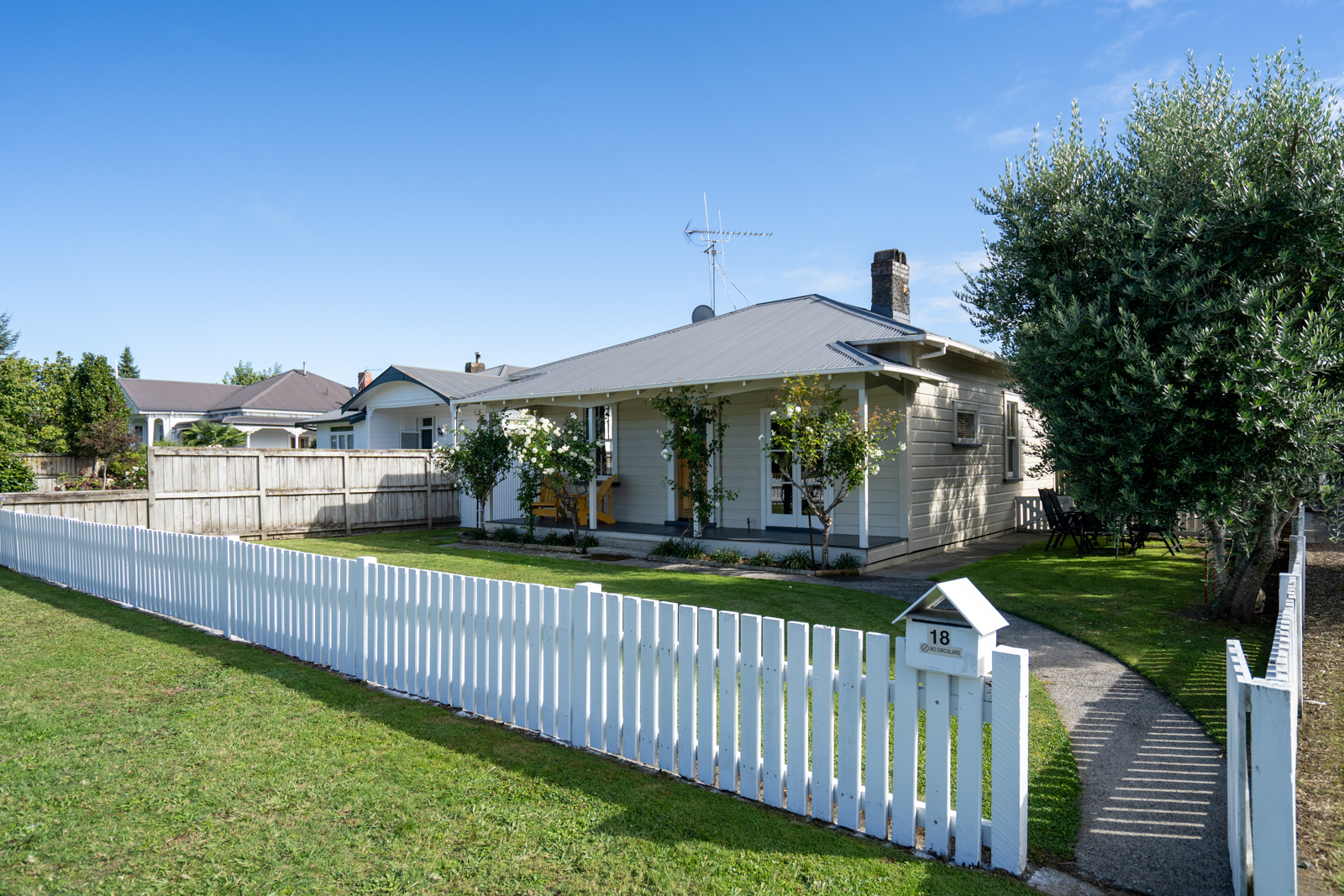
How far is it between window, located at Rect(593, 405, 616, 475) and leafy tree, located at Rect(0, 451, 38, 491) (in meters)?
10.6

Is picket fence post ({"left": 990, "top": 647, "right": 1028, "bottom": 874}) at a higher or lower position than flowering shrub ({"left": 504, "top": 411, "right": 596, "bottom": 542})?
lower

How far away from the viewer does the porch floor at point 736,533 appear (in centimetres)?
1200

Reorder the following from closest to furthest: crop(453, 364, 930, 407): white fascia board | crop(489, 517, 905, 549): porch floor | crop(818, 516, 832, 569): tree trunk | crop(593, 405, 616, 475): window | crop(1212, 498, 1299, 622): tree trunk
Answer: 1. crop(1212, 498, 1299, 622): tree trunk
2. crop(818, 516, 832, 569): tree trunk
3. crop(453, 364, 930, 407): white fascia board
4. crop(489, 517, 905, 549): porch floor
5. crop(593, 405, 616, 475): window

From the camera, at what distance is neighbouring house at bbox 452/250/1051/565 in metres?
12.2

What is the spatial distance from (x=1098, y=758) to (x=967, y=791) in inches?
72.7

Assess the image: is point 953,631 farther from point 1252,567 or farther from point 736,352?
point 736,352

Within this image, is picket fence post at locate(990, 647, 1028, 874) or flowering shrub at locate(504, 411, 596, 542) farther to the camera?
flowering shrub at locate(504, 411, 596, 542)

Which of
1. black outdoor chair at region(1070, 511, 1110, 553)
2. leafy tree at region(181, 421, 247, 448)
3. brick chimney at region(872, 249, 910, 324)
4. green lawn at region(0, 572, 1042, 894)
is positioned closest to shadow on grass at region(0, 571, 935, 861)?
green lawn at region(0, 572, 1042, 894)

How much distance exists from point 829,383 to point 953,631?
345 inches

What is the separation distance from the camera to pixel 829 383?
A: 37.8 feet

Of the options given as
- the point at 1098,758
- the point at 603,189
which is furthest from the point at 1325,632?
the point at 603,189

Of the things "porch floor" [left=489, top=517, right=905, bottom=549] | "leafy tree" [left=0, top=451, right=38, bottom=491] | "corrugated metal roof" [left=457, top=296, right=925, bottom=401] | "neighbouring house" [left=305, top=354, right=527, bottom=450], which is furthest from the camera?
"neighbouring house" [left=305, top=354, right=527, bottom=450]

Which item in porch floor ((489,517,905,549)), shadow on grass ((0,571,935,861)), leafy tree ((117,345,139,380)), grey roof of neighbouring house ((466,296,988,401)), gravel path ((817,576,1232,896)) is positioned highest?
leafy tree ((117,345,139,380))

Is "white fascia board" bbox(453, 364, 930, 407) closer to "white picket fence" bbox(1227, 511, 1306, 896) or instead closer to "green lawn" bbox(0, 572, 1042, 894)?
Result: "green lawn" bbox(0, 572, 1042, 894)
